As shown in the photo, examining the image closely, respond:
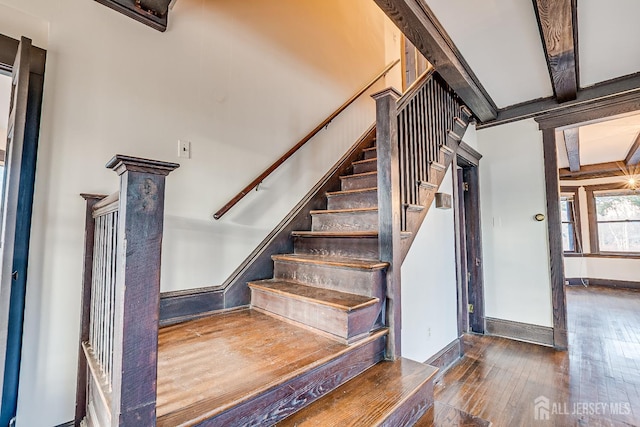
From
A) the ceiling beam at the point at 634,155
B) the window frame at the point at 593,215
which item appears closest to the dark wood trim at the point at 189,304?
the ceiling beam at the point at 634,155

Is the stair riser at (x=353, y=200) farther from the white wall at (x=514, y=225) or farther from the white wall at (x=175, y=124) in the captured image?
the white wall at (x=514, y=225)

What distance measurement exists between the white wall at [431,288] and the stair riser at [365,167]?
26.7 inches

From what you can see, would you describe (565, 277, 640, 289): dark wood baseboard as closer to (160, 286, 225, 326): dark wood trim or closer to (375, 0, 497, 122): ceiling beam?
(375, 0, 497, 122): ceiling beam

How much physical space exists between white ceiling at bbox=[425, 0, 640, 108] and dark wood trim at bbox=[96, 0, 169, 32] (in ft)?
5.66

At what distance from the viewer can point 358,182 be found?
2795mm

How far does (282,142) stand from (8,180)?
1685mm

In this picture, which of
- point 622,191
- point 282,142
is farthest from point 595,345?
point 622,191

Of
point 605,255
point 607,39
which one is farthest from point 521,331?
point 605,255

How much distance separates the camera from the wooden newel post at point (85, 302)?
56.1 inches

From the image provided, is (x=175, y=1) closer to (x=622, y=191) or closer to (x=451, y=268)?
(x=451, y=268)

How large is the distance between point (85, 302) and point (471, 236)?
12.7ft

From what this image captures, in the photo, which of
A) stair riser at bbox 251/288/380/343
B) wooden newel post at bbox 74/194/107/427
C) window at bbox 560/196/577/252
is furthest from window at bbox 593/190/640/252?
wooden newel post at bbox 74/194/107/427

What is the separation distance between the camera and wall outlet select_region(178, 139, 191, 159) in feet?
6.23

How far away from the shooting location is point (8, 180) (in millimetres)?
1339
